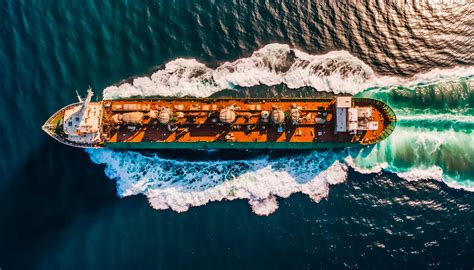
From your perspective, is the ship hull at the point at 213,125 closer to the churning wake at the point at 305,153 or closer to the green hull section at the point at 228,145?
the green hull section at the point at 228,145

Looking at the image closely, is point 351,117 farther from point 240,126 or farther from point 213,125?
point 213,125

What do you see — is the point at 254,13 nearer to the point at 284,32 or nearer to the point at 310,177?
the point at 284,32

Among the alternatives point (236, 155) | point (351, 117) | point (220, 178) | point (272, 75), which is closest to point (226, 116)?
point (236, 155)

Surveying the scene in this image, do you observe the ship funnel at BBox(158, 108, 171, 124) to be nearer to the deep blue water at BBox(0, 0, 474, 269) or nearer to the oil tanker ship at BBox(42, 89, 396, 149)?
the oil tanker ship at BBox(42, 89, 396, 149)

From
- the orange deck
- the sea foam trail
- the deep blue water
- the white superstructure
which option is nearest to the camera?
the white superstructure

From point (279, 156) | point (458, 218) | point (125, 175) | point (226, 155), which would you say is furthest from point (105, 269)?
point (458, 218)

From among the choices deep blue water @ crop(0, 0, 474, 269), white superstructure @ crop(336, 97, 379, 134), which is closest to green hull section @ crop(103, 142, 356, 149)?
white superstructure @ crop(336, 97, 379, 134)
